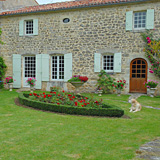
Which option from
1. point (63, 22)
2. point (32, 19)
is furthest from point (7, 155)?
A: point (32, 19)

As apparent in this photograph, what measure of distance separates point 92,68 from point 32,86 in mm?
3891

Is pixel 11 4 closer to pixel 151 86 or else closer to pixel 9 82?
pixel 9 82

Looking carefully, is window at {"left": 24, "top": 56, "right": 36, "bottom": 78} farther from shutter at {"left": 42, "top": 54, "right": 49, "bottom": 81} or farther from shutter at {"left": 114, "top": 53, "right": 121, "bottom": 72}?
shutter at {"left": 114, "top": 53, "right": 121, "bottom": 72}

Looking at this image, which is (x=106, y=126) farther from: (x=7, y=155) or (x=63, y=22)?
(x=63, y=22)

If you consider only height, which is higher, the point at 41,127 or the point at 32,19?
the point at 32,19

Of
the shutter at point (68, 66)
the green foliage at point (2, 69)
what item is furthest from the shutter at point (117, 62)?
the green foliage at point (2, 69)

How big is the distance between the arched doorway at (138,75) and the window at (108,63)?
114 cm

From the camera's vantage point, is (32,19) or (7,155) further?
(32,19)

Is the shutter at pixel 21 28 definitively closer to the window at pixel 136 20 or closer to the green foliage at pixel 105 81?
the green foliage at pixel 105 81

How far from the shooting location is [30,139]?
13.5ft

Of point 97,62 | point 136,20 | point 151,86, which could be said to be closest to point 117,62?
point 97,62

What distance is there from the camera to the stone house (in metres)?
11.2

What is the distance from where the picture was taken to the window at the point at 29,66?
13.5m

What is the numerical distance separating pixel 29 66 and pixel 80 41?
152 inches
